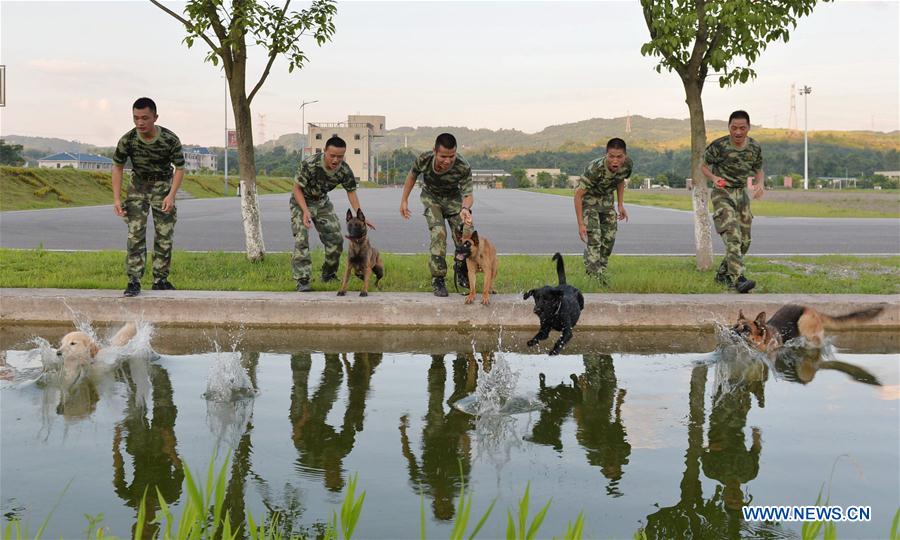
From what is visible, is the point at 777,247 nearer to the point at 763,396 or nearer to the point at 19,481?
the point at 763,396

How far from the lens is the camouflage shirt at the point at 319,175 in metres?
A: 9.96

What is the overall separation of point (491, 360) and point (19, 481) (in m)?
3.98

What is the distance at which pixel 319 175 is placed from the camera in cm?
1002

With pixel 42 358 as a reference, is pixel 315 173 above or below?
above

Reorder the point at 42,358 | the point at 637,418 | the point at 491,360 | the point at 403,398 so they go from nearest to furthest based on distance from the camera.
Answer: the point at 637,418
the point at 403,398
the point at 42,358
the point at 491,360

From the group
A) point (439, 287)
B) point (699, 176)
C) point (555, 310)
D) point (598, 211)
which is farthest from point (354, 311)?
point (699, 176)

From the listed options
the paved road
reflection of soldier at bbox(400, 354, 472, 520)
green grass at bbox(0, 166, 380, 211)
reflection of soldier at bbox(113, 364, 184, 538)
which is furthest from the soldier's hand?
green grass at bbox(0, 166, 380, 211)

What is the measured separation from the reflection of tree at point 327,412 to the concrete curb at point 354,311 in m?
1.39

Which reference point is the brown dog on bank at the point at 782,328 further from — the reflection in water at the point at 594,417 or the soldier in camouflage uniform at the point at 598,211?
the soldier in camouflage uniform at the point at 598,211

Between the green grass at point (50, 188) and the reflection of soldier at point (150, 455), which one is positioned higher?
the green grass at point (50, 188)

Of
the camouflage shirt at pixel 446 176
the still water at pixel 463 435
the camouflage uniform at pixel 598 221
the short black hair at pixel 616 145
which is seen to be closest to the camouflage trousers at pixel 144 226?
the still water at pixel 463 435

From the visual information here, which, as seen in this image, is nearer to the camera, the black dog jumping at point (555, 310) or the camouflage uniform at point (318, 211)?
the black dog jumping at point (555, 310)

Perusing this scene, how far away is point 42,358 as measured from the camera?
6336 mm

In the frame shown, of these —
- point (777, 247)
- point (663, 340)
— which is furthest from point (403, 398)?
point (777, 247)
